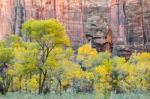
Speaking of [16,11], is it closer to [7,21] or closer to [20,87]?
[7,21]

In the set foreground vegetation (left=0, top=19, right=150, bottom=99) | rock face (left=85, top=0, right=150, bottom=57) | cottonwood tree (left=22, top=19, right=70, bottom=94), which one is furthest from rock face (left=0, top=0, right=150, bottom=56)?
cottonwood tree (left=22, top=19, right=70, bottom=94)

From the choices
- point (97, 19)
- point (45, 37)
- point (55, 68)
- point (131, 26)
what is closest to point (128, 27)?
point (131, 26)

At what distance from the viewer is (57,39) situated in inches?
1626

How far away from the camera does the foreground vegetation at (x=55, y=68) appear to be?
135 feet

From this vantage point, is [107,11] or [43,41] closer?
[43,41]

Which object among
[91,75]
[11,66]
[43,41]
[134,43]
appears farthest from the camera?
[134,43]

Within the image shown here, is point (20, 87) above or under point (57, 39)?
under

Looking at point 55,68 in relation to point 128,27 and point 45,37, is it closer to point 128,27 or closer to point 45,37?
point 45,37

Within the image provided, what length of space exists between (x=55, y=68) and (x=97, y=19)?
49441mm

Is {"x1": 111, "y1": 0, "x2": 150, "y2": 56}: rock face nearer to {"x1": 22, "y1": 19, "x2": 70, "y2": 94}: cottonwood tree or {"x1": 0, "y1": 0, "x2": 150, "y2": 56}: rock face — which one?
{"x1": 0, "y1": 0, "x2": 150, "y2": 56}: rock face

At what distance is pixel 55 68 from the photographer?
4353cm

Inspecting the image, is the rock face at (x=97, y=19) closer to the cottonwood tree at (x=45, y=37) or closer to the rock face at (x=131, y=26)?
the rock face at (x=131, y=26)

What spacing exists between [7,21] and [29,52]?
163 ft

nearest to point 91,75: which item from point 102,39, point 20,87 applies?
point 20,87
